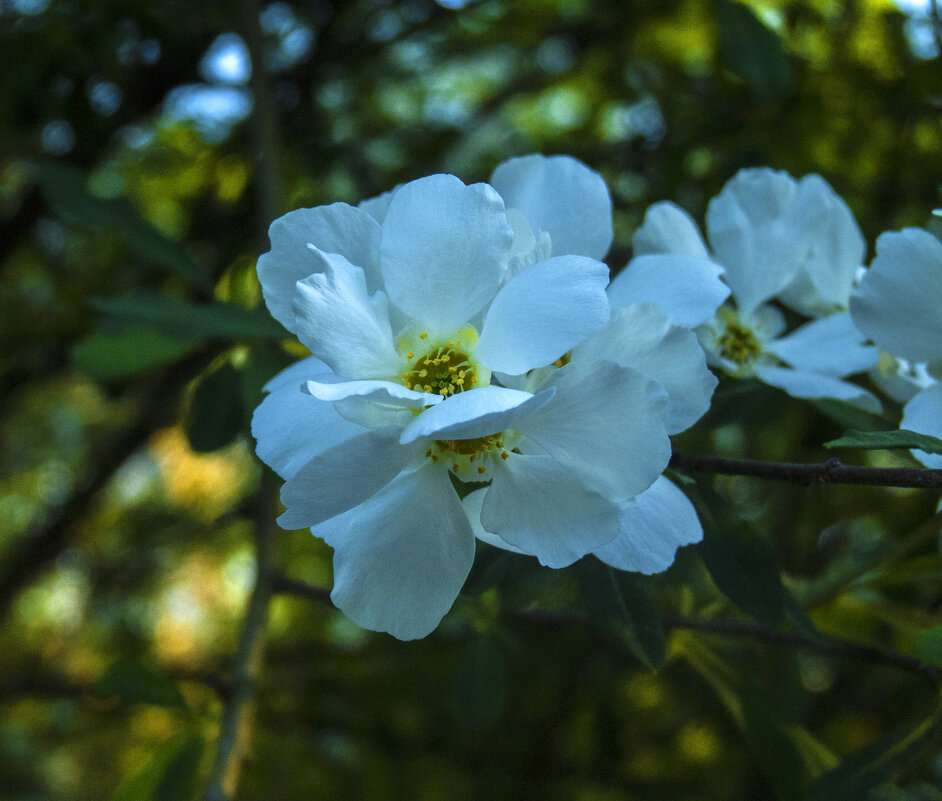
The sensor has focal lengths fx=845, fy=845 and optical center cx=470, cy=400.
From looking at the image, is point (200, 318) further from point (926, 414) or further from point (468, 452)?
point (926, 414)

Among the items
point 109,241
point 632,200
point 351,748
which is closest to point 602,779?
point 351,748

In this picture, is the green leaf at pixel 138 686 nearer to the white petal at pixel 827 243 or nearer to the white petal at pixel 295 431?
the white petal at pixel 295 431

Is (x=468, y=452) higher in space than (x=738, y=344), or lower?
higher

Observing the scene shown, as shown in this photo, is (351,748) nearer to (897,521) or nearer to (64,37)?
(897,521)

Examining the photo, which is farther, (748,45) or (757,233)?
(748,45)

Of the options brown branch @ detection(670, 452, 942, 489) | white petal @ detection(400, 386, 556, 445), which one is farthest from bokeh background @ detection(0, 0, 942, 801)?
white petal @ detection(400, 386, 556, 445)

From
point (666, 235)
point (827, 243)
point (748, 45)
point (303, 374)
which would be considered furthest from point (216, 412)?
point (748, 45)
